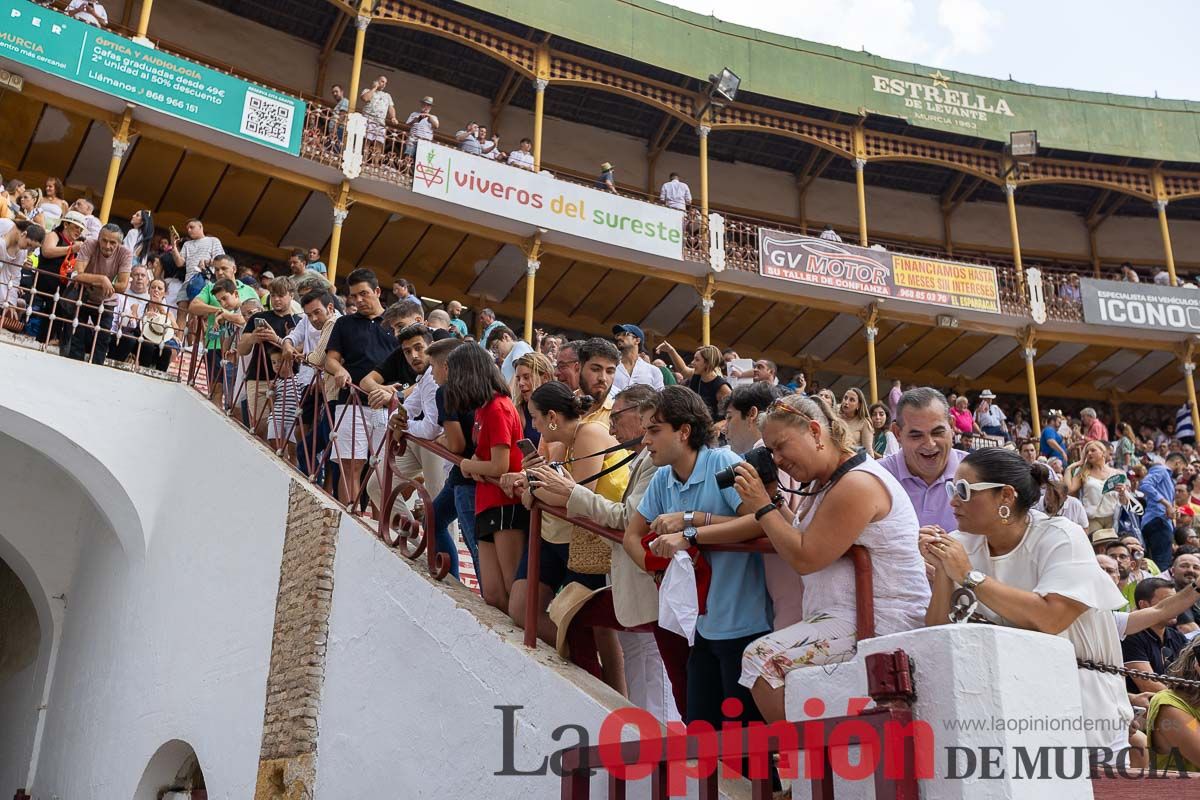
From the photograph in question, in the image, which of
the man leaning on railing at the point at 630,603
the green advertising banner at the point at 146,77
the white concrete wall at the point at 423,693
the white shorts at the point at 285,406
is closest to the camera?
the man leaning on railing at the point at 630,603

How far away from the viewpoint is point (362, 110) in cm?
1521

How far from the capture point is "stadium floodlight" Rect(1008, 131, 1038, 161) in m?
18.3

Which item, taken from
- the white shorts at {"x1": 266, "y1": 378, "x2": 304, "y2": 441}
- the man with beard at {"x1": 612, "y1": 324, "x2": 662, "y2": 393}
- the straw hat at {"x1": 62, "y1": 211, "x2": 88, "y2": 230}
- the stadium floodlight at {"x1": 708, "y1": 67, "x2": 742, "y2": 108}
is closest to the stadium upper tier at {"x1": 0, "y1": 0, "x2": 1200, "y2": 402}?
the stadium floodlight at {"x1": 708, "y1": 67, "x2": 742, "y2": 108}

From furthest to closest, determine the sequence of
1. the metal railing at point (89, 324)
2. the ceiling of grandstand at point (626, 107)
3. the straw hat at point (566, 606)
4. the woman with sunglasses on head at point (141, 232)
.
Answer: the ceiling of grandstand at point (626, 107) → the woman with sunglasses on head at point (141, 232) → the metal railing at point (89, 324) → the straw hat at point (566, 606)

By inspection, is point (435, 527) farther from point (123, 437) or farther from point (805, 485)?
point (123, 437)

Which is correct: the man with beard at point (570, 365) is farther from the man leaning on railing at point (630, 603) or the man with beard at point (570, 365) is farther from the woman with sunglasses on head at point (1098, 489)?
the woman with sunglasses on head at point (1098, 489)

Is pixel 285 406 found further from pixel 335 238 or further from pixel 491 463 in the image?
pixel 335 238

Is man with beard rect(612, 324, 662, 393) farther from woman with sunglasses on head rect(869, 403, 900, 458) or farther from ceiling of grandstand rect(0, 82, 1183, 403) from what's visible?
ceiling of grandstand rect(0, 82, 1183, 403)

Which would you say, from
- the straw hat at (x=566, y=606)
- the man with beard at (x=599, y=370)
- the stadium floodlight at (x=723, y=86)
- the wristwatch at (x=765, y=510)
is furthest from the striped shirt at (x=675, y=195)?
the wristwatch at (x=765, y=510)

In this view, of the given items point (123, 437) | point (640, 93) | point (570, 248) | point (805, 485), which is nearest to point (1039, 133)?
point (640, 93)

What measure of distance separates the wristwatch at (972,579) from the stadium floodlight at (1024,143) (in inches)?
693

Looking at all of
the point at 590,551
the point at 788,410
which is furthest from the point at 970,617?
the point at 590,551

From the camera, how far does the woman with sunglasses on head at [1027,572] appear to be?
8.94ft

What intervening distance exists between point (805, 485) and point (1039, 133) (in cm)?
1837
